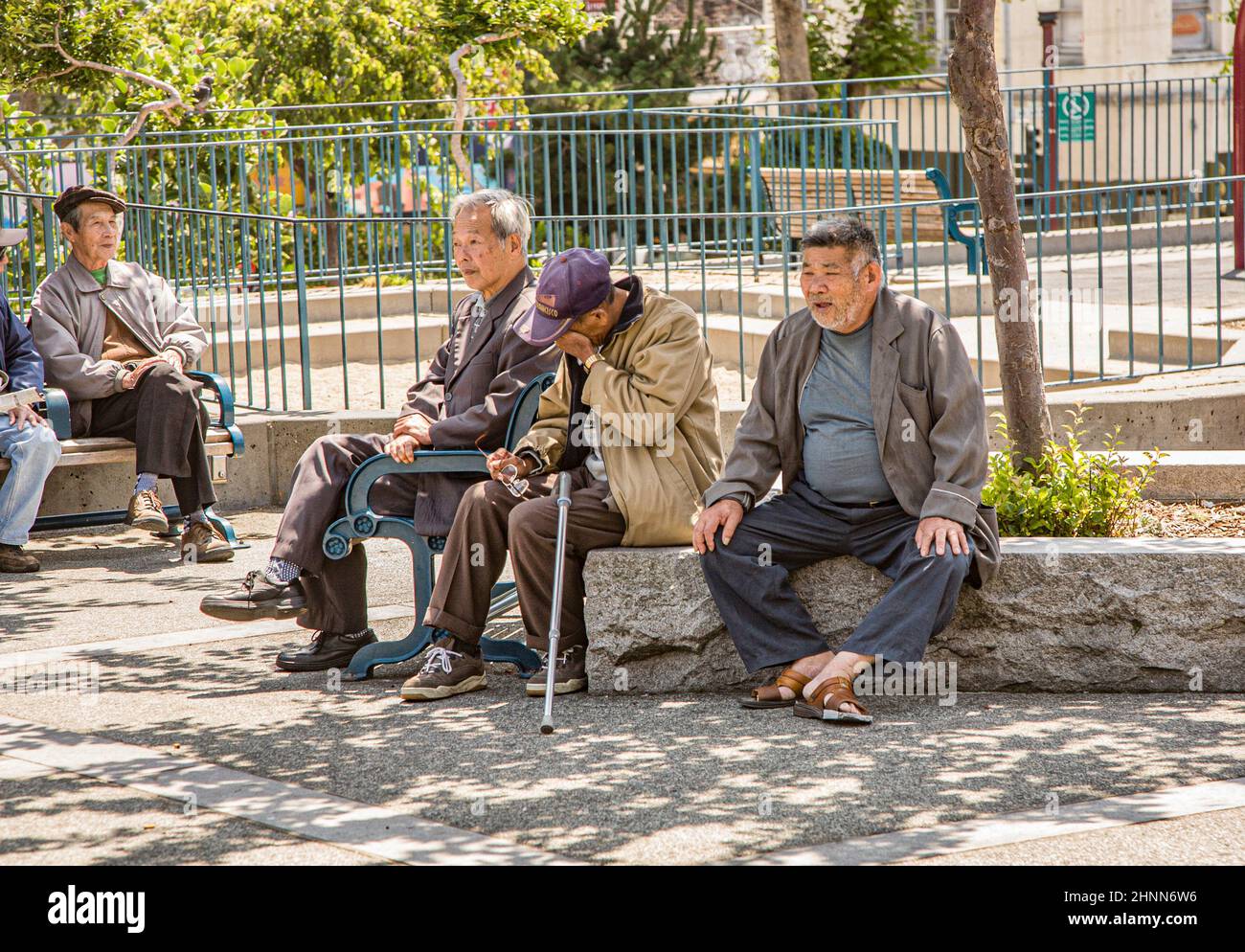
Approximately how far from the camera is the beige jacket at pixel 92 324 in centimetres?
786

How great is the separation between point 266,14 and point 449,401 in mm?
13707

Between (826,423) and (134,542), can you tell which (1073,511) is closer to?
(826,423)

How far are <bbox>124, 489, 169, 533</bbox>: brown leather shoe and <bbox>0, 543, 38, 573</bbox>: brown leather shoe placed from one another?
1.50ft

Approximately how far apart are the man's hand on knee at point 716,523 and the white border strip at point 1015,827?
1.40 meters

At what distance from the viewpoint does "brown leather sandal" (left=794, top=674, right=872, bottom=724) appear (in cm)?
495

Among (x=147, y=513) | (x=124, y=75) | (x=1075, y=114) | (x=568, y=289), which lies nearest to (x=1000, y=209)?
(x=568, y=289)

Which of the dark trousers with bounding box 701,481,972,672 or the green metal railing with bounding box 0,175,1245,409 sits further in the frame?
the green metal railing with bounding box 0,175,1245,409

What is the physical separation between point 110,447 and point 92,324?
24.3 inches

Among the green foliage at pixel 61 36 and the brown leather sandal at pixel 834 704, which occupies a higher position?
the green foliage at pixel 61 36

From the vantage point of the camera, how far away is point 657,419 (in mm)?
5379

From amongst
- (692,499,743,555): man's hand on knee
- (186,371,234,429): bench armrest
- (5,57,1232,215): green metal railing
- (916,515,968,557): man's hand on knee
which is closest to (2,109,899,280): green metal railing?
(5,57,1232,215): green metal railing

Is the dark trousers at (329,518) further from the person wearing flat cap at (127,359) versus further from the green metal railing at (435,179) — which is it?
the green metal railing at (435,179)

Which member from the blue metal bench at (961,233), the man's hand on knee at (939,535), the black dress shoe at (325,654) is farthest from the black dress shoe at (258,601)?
the blue metal bench at (961,233)

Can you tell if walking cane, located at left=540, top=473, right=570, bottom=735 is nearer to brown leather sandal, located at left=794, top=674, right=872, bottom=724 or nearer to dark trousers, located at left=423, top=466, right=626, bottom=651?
dark trousers, located at left=423, top=466, right=626, bottom=651
